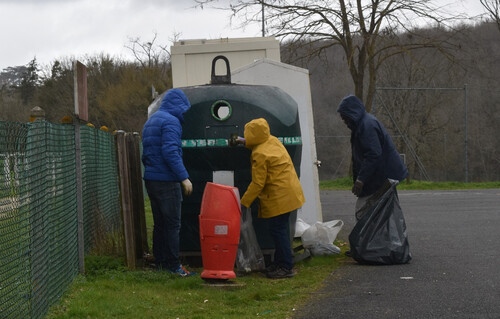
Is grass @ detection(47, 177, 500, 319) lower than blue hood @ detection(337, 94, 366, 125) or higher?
lower

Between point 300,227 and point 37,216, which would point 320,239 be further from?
point 37,216

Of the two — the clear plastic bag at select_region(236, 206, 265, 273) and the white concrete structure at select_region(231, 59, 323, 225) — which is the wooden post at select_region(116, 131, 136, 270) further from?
the white concrete structure at select_region(231, 59, 323, 225)

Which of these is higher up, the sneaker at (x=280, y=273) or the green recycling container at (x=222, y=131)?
the green recycling container at (x=222, y=131)

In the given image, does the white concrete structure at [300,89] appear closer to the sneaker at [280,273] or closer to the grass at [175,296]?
the grass at [175,296]

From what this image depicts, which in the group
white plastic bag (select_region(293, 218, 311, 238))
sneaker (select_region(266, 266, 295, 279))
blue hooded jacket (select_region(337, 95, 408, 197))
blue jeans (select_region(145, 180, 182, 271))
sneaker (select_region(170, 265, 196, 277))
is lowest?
sneaker (select_region(266, 266, 295, 279))

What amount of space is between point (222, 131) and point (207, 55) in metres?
4.92

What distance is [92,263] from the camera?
7.32 m

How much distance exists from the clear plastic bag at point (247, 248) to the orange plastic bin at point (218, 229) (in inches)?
25.3

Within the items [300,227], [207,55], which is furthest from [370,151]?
[207,55]

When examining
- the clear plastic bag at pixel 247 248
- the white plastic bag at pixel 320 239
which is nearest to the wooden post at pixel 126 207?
the clear plastic bag at pixel 247 248

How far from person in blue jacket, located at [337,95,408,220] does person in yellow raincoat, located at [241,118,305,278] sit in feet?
3.55

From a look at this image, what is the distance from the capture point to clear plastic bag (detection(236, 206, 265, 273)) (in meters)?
7.36

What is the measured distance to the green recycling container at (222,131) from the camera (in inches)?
295

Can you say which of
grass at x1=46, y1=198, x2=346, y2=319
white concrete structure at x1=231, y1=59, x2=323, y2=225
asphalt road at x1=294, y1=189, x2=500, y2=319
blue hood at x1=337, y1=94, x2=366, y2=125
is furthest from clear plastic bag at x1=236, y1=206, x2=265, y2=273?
white concrete structure at x1=231, y1=59, x2=323, y2=225
